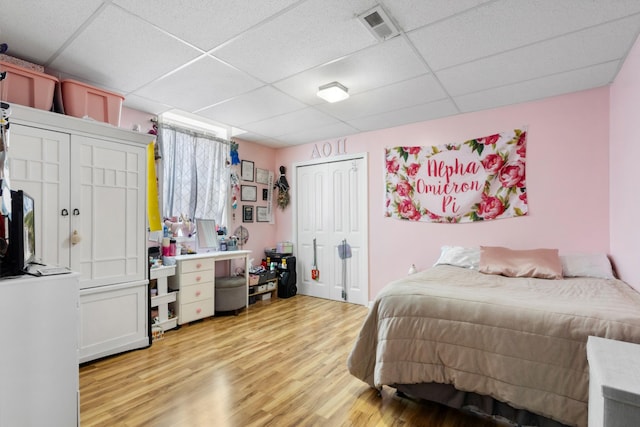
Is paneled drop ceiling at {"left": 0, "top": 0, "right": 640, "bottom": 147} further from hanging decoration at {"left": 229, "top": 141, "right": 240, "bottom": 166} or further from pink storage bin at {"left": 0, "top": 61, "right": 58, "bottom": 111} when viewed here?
hanging decoration at {"left": 229, "top": 141, "right": 240, "bottom": 166}

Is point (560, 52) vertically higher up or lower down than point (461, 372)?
higher up

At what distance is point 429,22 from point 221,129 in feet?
10.2

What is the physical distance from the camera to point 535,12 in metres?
1.73

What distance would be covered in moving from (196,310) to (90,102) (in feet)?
7.30

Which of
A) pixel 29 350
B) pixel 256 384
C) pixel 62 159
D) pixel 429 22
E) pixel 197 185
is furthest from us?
pixel 197 185

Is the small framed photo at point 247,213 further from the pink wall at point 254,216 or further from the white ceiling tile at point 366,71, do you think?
the white ceiling tile at point 366,71

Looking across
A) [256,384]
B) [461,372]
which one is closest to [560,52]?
[461,372]

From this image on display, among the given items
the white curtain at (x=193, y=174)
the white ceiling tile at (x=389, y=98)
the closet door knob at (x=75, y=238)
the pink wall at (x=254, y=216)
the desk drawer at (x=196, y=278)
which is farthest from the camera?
the pink wall at (x=254, y=216)

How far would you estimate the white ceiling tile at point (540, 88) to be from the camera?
2.44 m

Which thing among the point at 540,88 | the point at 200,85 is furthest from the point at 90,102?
the point at 540,88

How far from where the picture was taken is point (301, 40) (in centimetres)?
200

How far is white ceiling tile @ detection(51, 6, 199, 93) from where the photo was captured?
184 cm

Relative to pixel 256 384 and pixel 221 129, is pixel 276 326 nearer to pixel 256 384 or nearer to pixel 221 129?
pixel 256 384

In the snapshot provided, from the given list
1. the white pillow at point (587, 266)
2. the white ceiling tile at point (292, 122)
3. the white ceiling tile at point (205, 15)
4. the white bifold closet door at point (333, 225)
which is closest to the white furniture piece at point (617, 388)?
the white pillow at point (587, 266)
